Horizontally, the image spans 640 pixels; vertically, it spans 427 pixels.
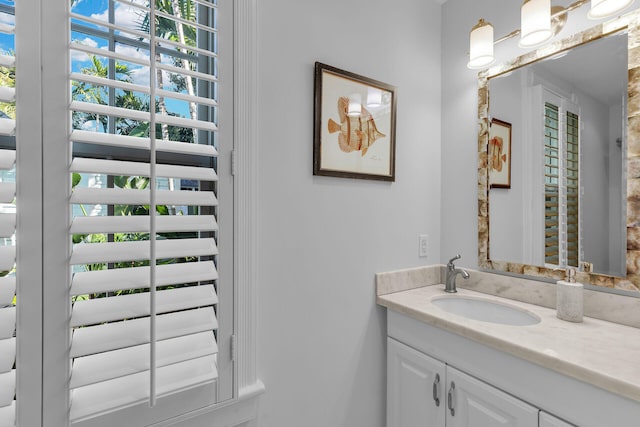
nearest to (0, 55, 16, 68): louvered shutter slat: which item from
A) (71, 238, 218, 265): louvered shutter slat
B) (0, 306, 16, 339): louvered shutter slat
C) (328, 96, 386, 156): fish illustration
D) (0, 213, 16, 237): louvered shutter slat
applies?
(0, 213, 16, 237): louvered shutter slat

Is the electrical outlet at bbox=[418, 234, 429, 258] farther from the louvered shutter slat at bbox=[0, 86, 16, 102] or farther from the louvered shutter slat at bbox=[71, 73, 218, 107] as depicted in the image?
the louvered shutter slat at bbox=[0, 86, 16, 102]

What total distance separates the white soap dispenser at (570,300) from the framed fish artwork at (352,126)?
→ 0.84m

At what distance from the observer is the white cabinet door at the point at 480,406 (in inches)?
39.0

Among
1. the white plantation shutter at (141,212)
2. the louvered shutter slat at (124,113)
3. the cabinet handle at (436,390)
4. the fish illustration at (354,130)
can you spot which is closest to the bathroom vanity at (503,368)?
the cabinet handle at (436,390)

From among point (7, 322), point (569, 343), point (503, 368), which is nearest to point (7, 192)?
point (7, 322)

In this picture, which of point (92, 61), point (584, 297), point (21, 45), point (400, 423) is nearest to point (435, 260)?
point (584, 297)

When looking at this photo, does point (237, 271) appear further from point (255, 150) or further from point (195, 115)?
point (195, 115)

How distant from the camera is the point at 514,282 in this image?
4.84 feet

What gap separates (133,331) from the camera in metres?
0.91

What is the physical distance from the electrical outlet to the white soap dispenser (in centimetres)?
63

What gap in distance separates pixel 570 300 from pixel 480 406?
1.73 feet

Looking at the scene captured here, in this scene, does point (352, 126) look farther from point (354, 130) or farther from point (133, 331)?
point (133, 331)

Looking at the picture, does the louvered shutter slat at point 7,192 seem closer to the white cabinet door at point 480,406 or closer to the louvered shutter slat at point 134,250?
the louvered shutter slat at point 134,250

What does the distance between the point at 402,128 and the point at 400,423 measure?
4.72 ft
